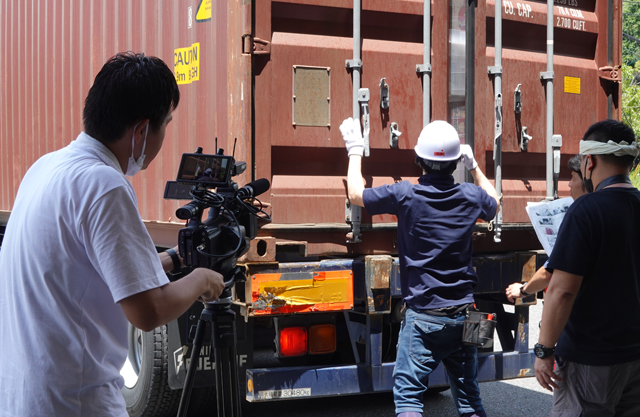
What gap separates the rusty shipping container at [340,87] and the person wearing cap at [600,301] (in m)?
1.32

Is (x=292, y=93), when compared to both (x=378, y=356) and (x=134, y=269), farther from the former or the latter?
(x=134, y=269)

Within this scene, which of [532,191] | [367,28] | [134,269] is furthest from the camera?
[532,191]

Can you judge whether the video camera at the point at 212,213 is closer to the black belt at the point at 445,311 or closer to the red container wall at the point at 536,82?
the black belt at the point at 445,311

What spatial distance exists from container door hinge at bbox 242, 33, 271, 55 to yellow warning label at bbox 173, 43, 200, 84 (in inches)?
21.1

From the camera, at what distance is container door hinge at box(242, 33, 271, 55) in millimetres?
3482

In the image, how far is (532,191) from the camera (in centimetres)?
432

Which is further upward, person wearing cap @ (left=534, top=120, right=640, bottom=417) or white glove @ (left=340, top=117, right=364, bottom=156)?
white glove @ (left=340, top=117, right=364, bottom=156)

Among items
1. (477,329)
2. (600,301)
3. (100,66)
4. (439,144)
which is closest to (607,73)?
(439,144)

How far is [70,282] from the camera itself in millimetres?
1663

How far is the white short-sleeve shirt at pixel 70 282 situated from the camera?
5.32 ft

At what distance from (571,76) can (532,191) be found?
34.0 inches

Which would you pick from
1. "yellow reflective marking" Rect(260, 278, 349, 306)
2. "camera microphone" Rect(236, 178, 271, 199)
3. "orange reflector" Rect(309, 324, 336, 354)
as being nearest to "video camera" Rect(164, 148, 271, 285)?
"camera microphone" Rect(236, 178, 271, 199)

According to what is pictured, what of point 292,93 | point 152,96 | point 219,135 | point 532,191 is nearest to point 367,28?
point 292,93

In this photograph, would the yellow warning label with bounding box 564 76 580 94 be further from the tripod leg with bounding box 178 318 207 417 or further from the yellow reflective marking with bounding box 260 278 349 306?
the tripod leg with bounding box 178 318 207 417
